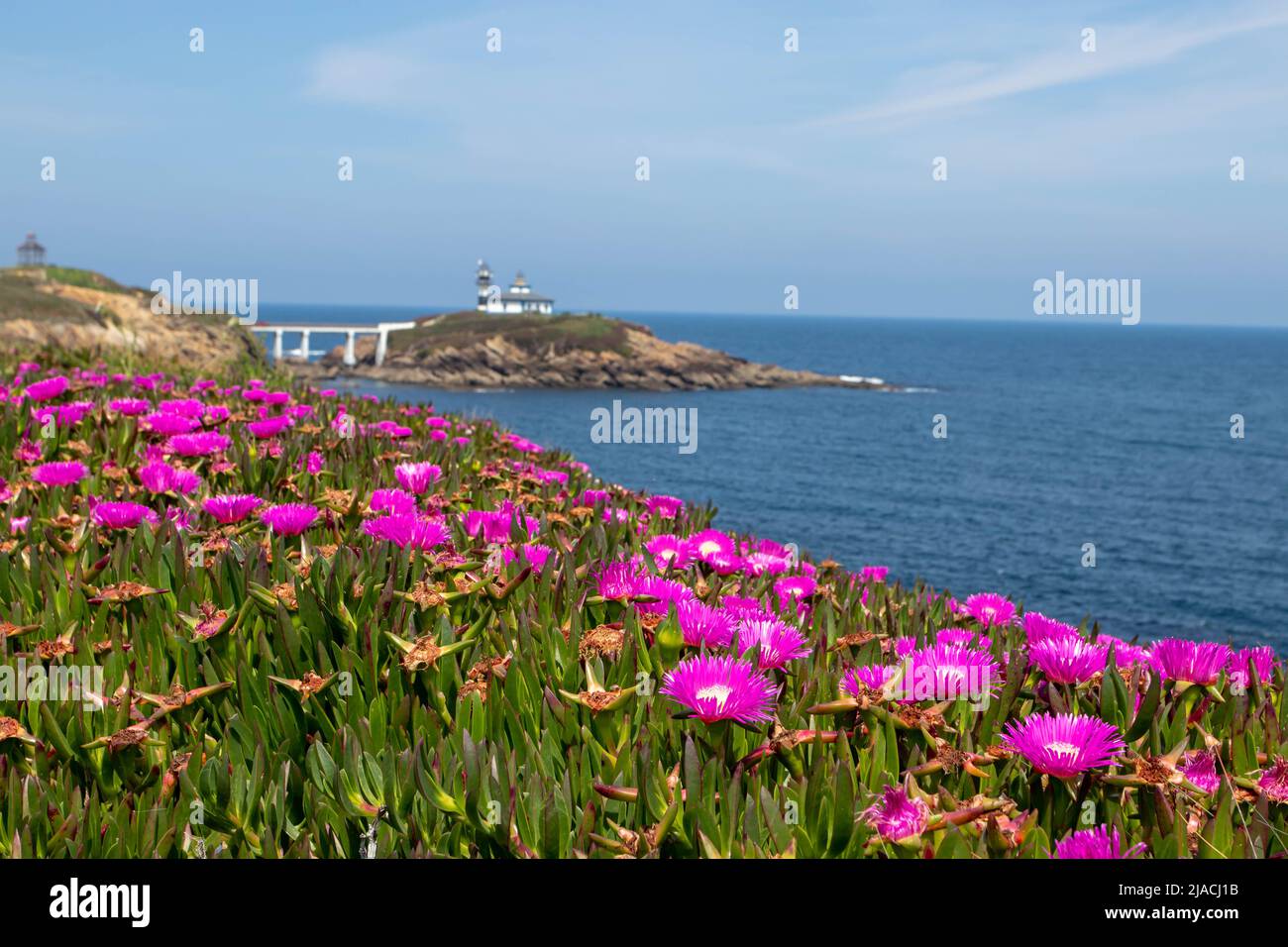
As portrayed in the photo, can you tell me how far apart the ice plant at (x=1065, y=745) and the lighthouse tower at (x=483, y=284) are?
13133 centimetres

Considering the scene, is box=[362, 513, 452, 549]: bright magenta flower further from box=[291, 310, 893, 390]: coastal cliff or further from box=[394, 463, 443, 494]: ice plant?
box=[291, 310, 893, 390]: coastal cliff

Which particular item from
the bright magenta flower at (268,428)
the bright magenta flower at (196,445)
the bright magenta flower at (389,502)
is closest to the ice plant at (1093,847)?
the bright magenta flower at (389,502)

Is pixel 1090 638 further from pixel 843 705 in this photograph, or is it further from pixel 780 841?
pixel 780 841

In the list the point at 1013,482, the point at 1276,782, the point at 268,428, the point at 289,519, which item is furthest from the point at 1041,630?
the point at 1013,482

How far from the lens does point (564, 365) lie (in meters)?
102

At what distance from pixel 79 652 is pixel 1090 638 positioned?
273 centimetres

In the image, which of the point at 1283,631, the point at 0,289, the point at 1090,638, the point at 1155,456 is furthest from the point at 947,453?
the point at 1090,638

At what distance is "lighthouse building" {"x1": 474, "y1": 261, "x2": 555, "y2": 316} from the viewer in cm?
13112

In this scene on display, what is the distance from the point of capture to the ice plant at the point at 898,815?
5.48 ft

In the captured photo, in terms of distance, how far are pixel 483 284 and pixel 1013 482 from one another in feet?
298

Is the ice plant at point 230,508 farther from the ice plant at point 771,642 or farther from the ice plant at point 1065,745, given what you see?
the ice plant at point 1065,745

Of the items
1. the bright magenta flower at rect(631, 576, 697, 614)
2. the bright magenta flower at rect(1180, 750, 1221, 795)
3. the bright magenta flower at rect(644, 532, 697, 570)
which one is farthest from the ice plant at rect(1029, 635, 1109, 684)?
the bright magenta flower at rect(644, 532, 697, 570)

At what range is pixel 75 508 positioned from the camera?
394cm
